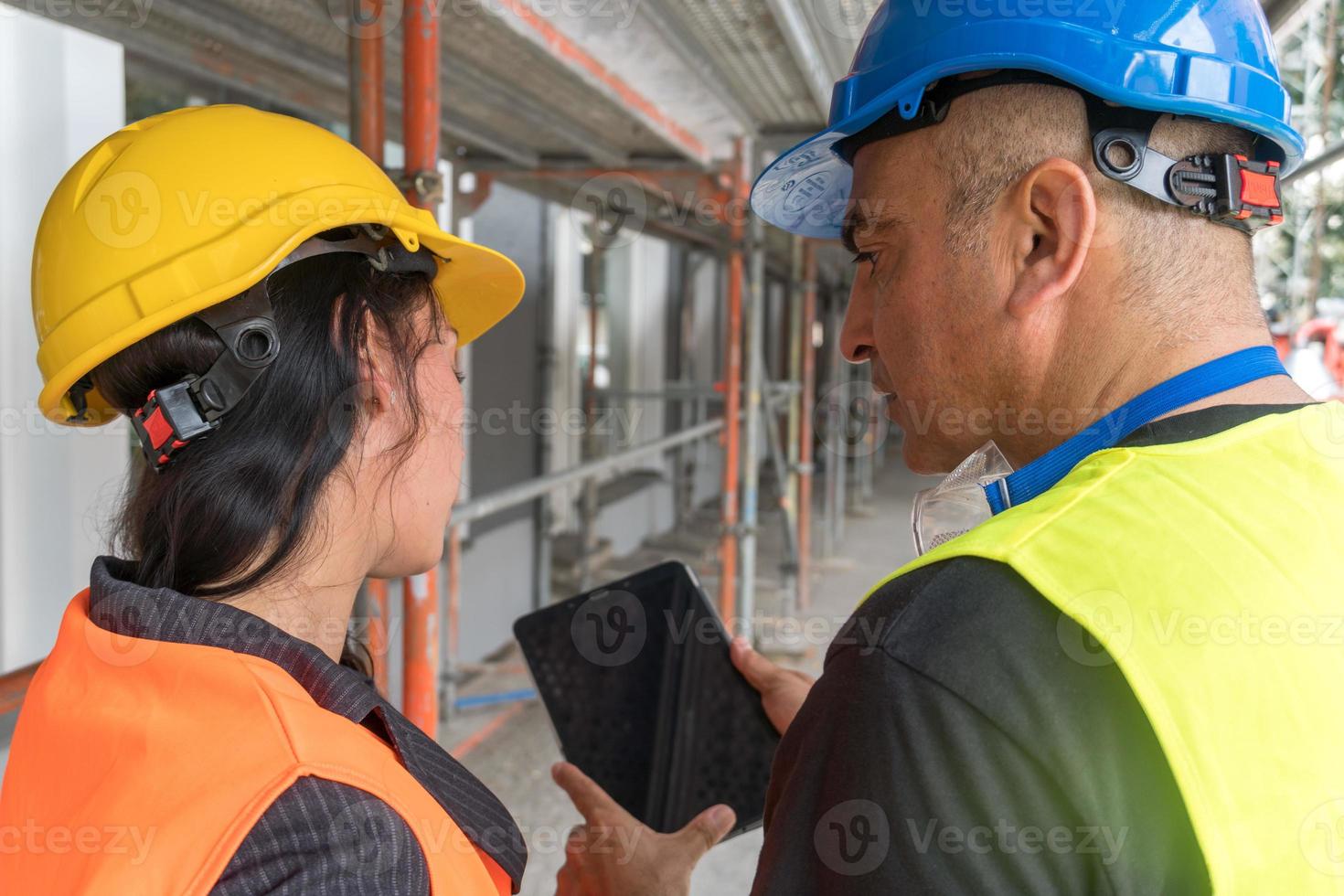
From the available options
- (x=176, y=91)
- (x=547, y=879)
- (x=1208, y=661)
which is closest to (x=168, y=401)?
(x=1208, y=661)

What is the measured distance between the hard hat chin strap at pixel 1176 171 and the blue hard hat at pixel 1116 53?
0.02m

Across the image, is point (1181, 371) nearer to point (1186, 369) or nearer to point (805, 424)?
point (1186, 369)

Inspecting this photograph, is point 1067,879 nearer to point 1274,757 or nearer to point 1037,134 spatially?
point 1274,757

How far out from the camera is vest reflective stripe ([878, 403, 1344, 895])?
2.19 ft

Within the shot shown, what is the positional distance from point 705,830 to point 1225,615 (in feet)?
3.02

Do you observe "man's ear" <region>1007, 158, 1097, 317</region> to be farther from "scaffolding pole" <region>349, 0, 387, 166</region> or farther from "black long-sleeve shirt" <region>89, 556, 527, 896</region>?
"scaffolding pole" <region>349, 0, 387, 166</region>

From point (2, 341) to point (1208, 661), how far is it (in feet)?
8.63

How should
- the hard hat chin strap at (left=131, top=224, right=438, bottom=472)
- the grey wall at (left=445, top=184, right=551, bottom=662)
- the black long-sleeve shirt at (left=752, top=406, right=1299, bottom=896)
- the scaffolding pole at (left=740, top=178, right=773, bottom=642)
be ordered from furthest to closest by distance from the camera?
the grey wall at (left=445, top=184, right=551, bottom=662) → the scaffolding pole at (left=740, top=178, right=773, bottom=642) → the hard hat chin strap at (left=131, top=224, right=438, bottom=472) → the black long-sleeve shirt at (left=752, top=406, right=1299, bottom=896)

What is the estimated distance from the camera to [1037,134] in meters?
0.96

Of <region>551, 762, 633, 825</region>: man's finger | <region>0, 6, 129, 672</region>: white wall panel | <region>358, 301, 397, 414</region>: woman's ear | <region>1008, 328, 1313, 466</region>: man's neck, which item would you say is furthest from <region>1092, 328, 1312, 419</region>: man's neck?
<region>0, 6, 129, 672</region>: white wall panel

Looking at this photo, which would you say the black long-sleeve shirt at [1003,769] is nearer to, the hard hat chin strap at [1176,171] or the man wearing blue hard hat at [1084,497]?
the man wearing blue hard hat at [1084,497]

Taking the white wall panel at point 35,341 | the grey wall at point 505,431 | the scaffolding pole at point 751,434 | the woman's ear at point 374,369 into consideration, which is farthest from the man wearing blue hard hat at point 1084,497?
the grey wall at point 505,431

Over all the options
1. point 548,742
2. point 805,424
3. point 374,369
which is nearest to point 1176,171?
point 374,369

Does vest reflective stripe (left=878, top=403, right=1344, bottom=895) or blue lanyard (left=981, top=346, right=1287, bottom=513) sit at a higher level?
blue lanyard (left=981, top=346, right=1287, bottom=513)
